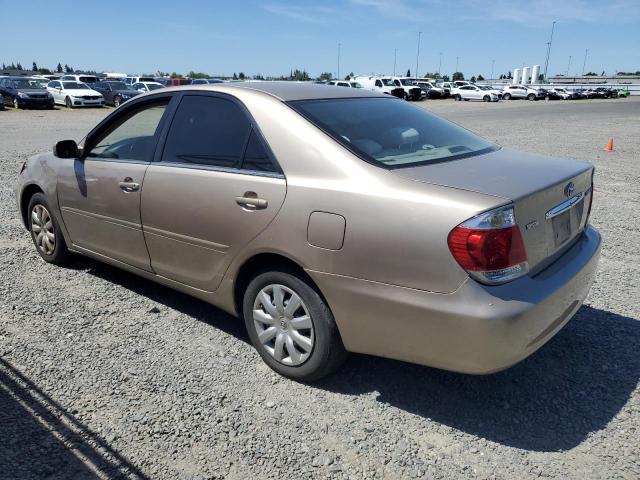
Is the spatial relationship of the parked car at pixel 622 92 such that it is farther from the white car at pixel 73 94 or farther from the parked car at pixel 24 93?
the parked car at pixel 24 93

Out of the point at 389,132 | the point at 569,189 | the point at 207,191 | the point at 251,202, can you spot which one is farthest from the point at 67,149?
the point at 569,189

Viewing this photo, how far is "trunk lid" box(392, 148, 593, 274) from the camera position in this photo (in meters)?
2.60

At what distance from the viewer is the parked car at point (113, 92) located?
32875mm

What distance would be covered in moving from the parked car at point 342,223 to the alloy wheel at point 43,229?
3.26 ft

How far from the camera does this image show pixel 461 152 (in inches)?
132

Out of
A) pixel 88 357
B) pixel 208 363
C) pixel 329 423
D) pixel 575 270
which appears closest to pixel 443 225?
pixel 575 270

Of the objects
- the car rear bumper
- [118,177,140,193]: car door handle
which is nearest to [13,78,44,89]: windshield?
[118,177,140,193]: car door handle

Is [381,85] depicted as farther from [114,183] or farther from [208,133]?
[208,133]

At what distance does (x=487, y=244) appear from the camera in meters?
2.42

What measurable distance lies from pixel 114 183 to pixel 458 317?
2.74m

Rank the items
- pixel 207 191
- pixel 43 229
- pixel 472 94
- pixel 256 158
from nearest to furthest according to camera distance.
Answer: pixel 256 158 < pixel 207 191 < pixel 43 229 < pixel 472 94

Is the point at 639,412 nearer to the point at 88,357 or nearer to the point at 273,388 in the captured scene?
the point at 273,388

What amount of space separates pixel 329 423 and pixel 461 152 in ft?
5.90

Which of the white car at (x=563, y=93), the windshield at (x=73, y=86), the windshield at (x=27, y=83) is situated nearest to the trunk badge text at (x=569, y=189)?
the windshield at (x=73, y=86)
